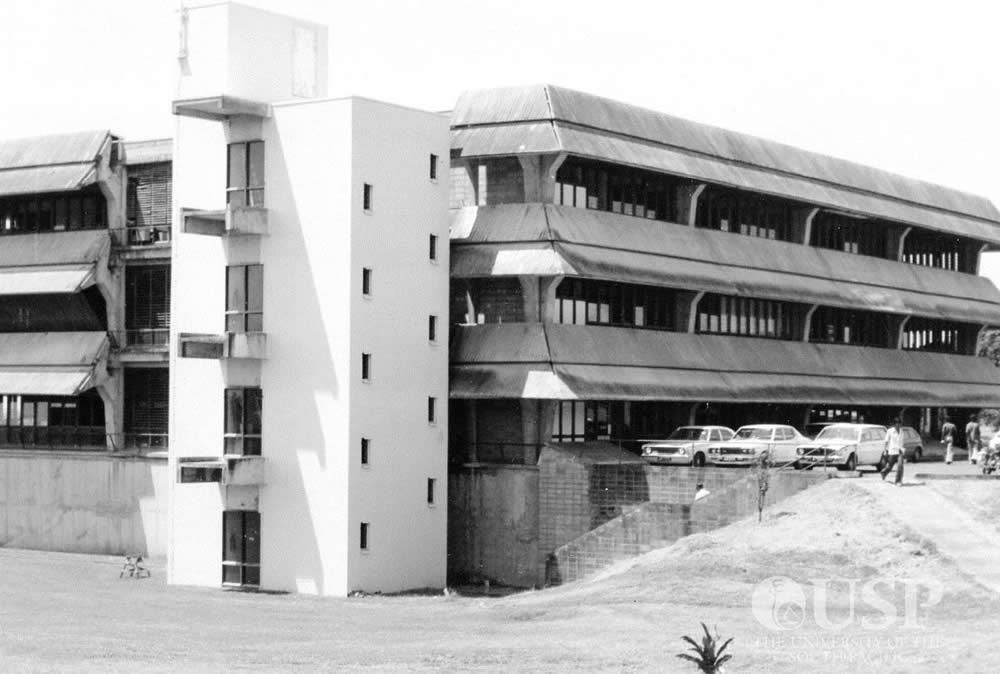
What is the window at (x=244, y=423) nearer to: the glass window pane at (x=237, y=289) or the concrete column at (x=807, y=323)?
the glass window pane at (x=237, y=289)

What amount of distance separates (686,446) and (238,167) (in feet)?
58.5

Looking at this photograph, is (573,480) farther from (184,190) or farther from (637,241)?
(184,190)

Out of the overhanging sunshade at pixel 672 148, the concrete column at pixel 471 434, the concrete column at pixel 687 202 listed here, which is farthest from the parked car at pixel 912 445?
the concrete column at pixel 471 434

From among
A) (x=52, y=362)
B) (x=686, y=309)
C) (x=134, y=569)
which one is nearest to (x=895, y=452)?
(x=686, y=309)

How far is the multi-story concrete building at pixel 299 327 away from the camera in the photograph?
62469 mm

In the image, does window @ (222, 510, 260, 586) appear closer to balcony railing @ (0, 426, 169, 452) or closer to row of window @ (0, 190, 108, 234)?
balcony railing @ (0, 426, 169, 452)

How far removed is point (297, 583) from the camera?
206 ft

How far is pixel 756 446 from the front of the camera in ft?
219

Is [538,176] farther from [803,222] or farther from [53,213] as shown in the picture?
[53,213]

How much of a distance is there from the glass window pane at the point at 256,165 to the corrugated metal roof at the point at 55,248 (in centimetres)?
1260

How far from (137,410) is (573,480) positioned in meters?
19.8

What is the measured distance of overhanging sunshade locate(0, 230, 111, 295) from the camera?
7506 cm

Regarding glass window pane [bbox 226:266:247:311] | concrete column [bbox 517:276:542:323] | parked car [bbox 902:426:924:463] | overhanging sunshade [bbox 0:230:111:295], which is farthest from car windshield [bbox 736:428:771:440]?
overhanging sunshade [bbox 0:230:111:295]

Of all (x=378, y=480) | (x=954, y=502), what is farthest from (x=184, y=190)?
(x=954, y=502)
